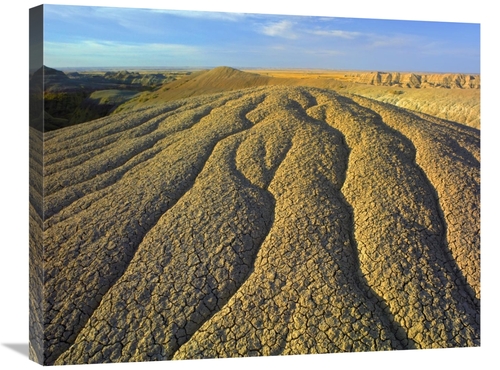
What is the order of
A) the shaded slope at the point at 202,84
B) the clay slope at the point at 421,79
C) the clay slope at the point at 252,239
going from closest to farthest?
the clay slope at the point at 252,239 → the shaded slope at the point at 202,84 → the clay slope at the point at 421,79

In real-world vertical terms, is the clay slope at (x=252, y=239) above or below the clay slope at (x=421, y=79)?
below

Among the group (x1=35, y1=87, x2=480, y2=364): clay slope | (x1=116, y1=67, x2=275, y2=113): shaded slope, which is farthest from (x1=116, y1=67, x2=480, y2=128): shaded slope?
(x1=35, y1=87, x2=480, y2=364): clay slope

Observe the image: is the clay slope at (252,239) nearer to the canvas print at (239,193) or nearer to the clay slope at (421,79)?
the canvas print at (239,193)

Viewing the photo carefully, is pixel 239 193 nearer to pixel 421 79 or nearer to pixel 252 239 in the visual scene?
pixel 252 239

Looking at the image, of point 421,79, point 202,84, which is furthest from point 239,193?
point 421,79

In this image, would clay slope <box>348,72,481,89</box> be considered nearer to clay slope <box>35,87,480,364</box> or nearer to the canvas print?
the canvas print

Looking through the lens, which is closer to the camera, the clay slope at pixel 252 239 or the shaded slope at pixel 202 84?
the clay slope at pixel 252 239

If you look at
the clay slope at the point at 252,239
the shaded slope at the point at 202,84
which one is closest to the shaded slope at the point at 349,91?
the shaded slope at the point at 202,84
